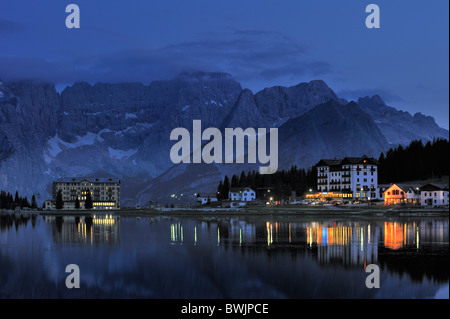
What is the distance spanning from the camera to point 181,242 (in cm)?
7762

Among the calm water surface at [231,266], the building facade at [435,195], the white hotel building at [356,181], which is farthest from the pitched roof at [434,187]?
the calm water surface at [231,266]

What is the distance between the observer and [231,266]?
5466cm

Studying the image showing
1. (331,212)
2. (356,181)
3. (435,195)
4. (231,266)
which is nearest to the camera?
(231,266)

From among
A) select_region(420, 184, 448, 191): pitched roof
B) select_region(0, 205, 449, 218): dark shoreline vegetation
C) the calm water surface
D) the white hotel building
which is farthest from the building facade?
the calm water surface

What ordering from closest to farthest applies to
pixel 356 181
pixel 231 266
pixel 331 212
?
pixel 231 266 < pixel 331 212 < pixel 356 181

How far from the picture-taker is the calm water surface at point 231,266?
4378 cm

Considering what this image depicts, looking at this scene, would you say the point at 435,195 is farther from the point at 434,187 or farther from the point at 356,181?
the point at 356,181

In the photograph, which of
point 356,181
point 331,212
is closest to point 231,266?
point 331,212

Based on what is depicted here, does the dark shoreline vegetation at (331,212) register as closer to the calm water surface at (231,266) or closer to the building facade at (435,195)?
the building facade at (435,195)

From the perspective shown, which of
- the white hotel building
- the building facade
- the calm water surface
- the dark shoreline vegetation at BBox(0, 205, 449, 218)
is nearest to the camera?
the calm water surface

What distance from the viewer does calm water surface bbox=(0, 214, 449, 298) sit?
4378 centimetres

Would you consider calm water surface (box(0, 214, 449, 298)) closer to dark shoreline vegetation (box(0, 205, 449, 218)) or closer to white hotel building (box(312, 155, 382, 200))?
dark shoreline vegetation (box(0, 205, 449, 218))
